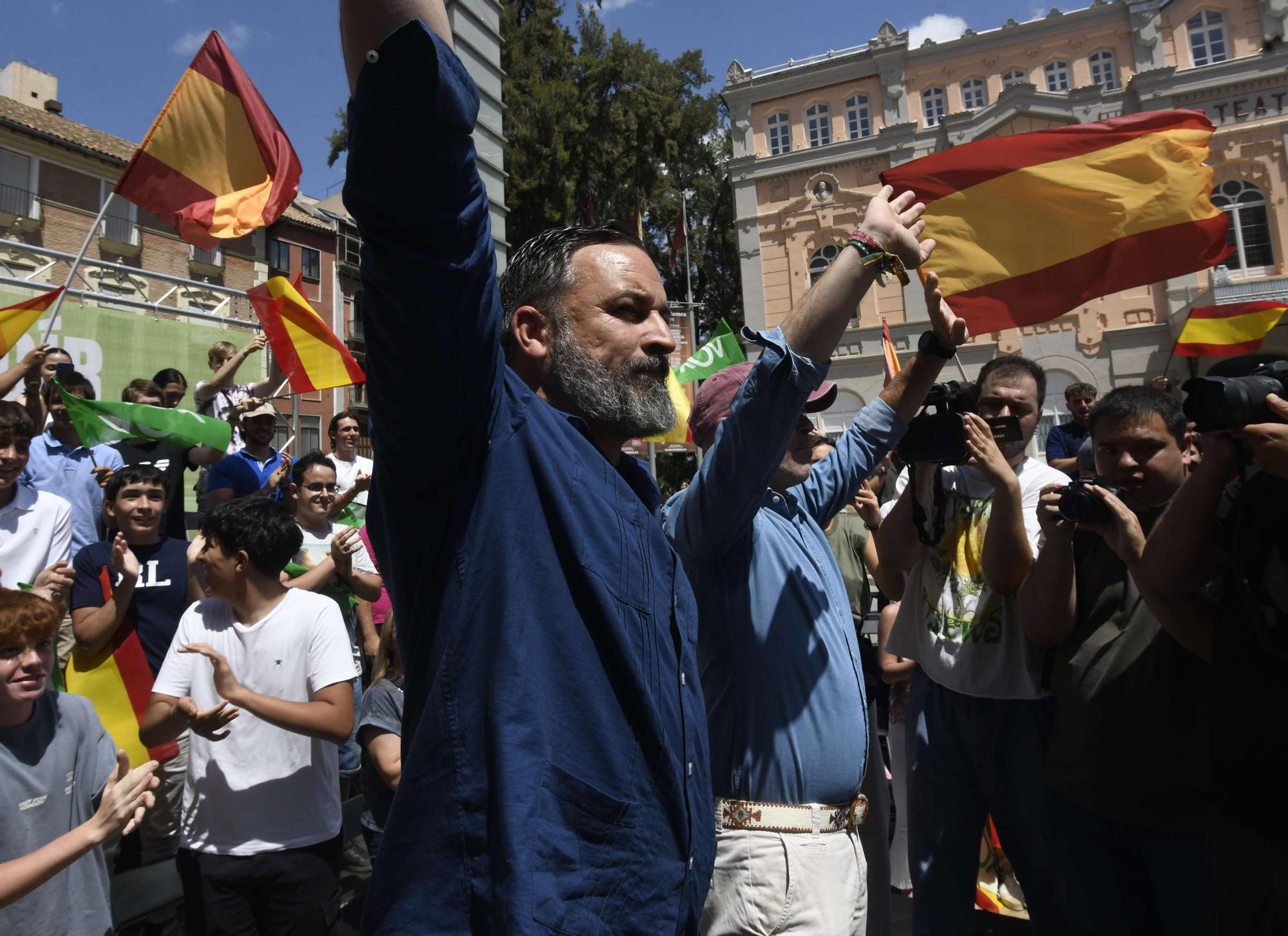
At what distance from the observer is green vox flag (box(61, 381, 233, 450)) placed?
5.27m

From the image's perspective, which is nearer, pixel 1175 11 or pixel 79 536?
pixel 79 536

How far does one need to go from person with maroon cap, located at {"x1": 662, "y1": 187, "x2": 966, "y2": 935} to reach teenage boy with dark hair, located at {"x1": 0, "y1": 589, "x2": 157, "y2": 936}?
5.23ft

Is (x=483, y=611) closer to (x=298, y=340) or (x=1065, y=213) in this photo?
(x=1065, y=213)

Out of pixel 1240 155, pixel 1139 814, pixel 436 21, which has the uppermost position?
pixel 1240 155

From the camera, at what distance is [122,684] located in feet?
12.8

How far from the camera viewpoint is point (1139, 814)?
2.58m

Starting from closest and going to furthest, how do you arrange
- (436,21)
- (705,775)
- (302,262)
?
(436,21) < (705,775) < (302,262)

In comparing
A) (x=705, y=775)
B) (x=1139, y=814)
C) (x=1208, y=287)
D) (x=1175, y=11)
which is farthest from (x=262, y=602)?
(x=1175, y=11)

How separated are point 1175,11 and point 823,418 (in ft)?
44.8

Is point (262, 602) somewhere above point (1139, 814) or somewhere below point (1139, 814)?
above

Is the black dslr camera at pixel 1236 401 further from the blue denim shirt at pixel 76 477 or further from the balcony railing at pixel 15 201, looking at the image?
the balcony railing at pixel 15 201

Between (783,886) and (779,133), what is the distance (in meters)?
26.9

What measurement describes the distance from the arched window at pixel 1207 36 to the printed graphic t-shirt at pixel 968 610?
24844 millimetres

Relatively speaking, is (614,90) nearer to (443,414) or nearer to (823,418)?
(823,418)
